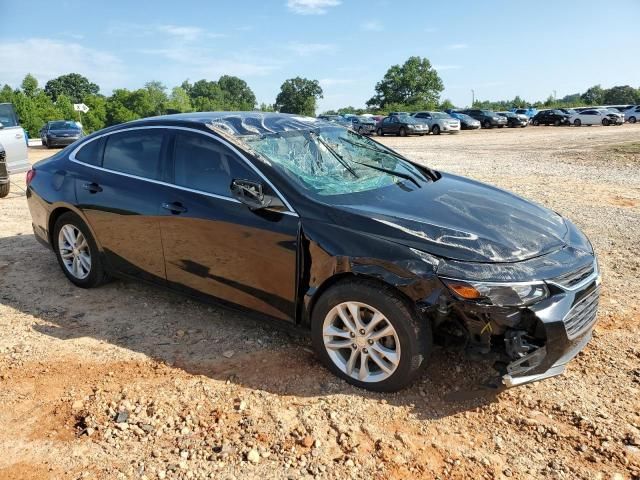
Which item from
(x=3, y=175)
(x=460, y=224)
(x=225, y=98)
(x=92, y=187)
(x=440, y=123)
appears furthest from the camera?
(x=225, y=98)

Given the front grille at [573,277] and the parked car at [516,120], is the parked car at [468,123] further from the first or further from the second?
Result: the front grille at [573,277]

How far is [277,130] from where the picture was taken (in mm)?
4016

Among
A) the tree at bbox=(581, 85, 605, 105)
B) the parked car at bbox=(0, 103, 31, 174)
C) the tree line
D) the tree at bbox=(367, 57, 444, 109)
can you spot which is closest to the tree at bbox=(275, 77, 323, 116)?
the tree line

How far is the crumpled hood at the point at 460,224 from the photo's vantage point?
297cm

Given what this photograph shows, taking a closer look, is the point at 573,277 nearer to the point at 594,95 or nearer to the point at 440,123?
the point at 440,123

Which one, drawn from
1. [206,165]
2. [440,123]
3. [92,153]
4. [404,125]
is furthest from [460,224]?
[440,123]

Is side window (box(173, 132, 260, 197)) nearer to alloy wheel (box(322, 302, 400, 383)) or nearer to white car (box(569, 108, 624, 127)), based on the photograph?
alloy wheel (box(322, 302, 400, 383))

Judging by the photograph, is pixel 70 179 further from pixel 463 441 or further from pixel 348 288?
pixel 463 441

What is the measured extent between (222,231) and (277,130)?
97 centimetres

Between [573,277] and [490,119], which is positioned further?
[490,119]

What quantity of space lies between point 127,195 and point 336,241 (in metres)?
1.96

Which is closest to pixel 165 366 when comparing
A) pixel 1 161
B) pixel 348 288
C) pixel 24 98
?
pixel 348 288

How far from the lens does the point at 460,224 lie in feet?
10.5

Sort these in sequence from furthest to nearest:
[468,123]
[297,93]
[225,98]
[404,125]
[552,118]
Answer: [225,98] → [297,93] → [552,118] → [468,123] → [404,125]
